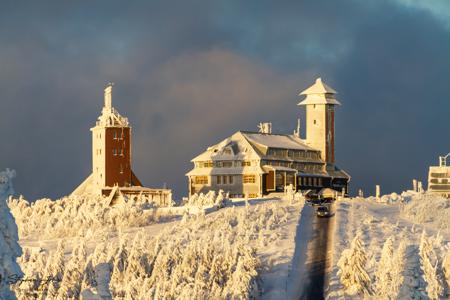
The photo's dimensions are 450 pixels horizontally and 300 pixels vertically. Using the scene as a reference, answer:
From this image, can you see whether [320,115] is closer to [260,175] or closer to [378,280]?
[260,175]

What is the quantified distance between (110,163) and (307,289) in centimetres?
3205

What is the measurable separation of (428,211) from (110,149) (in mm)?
24004

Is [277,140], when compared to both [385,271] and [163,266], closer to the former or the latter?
[163,266]

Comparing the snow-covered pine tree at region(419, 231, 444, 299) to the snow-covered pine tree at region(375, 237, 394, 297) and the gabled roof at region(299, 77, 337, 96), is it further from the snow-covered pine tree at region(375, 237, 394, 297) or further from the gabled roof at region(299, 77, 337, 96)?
the gabled roof at region(299, 77, 337, 96)

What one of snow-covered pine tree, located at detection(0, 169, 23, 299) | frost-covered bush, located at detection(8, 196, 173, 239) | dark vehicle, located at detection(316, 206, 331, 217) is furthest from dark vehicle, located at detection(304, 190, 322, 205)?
Result: snow-covered pine tree, located at detection(0, 169, 23, 299)

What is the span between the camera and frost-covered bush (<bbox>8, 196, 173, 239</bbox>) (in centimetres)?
9712

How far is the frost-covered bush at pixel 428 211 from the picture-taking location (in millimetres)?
100000

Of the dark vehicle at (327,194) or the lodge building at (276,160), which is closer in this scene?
the dark vehicle at (327,194)

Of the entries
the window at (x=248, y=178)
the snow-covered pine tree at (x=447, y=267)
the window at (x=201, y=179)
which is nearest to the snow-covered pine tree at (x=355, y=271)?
the snow-covered pine tree at (x=447, y=267)

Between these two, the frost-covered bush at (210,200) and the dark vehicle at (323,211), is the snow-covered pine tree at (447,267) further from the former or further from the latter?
the frost-covered bush at (210,200)

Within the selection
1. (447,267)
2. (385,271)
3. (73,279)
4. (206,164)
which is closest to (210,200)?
(206,164)

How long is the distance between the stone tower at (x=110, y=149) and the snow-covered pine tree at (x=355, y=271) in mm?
31728

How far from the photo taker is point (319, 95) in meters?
118

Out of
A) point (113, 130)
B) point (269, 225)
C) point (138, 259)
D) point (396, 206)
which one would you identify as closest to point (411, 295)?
point (138, 259)
